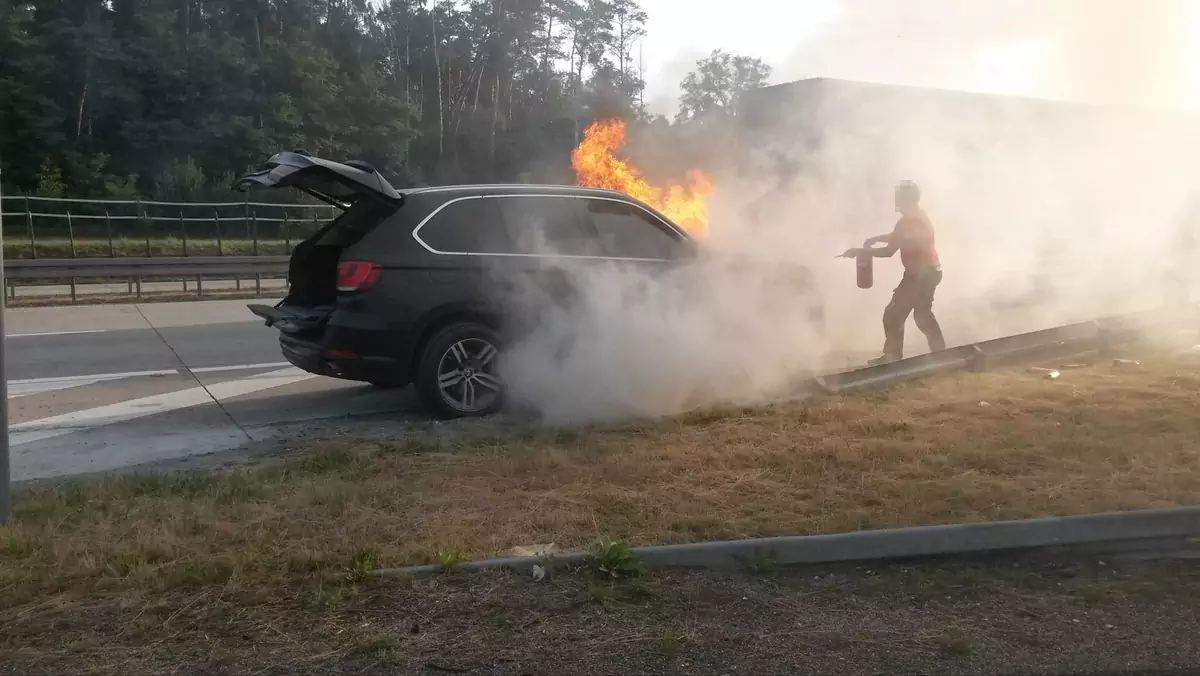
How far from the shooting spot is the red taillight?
673 cm

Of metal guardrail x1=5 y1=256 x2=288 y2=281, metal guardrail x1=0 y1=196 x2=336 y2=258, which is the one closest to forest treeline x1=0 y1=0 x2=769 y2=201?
metal guardrail x1=0 y1=196 x2=336 y2=258

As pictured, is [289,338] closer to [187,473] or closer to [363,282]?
[363,282]

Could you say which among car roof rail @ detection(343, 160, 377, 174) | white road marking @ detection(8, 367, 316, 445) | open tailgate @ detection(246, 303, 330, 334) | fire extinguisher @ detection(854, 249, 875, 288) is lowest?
white road marking @ detection(8, 367, 316, 445)

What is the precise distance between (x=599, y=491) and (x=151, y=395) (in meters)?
4.77

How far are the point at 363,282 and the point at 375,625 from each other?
11.6ft

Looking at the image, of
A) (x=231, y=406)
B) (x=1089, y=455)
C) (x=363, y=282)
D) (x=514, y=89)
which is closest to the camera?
(x=1089, y=455)

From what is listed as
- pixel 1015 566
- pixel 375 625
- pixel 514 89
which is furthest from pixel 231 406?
pixel 514 89

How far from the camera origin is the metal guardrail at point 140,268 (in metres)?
14.4

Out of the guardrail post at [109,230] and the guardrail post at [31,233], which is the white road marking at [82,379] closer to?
the guardrail post at [109,230]

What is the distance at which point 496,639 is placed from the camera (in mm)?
3525

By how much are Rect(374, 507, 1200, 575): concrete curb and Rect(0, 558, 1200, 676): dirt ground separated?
0.24 feet

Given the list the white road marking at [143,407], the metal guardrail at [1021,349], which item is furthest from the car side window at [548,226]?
the white road marking at [143,407]

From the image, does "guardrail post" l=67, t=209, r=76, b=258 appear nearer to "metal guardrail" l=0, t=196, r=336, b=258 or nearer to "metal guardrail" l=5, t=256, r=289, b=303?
"metal guardrail" l=0, t=196, r=336, b=258

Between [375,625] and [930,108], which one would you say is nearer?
[375,625]
